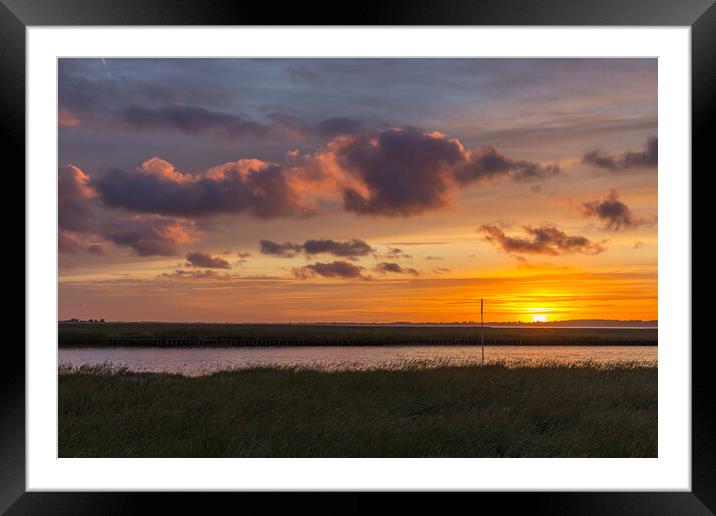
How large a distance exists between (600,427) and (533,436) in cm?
76

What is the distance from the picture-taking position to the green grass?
5023 millimetres

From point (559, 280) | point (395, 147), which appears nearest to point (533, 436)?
point (395, 147)

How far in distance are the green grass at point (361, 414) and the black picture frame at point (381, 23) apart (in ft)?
5.86

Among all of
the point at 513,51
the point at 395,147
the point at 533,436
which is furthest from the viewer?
the point at 395,147

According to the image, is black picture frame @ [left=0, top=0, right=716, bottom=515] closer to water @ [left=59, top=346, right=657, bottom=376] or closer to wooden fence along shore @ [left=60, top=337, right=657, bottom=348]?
water @ [left=59, top=346, right=657, bottom=376]

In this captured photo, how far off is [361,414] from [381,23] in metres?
4.45

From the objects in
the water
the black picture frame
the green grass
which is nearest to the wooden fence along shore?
the water

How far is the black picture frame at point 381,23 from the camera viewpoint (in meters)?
2.90

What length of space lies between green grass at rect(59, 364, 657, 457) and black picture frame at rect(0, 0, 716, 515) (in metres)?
1.79

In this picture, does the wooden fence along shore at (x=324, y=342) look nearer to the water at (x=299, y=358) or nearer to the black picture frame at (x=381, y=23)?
the water at (x=299, y=358)

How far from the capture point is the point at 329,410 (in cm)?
670

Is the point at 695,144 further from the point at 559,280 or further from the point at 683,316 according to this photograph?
the point at 559,280

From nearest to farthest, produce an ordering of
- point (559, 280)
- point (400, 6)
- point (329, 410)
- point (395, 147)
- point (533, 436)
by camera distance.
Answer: point (400, 6)
point (533, 436)
point (329, 410)
point (395, 147)
point (559, 280)

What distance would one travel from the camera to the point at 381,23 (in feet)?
9.64
